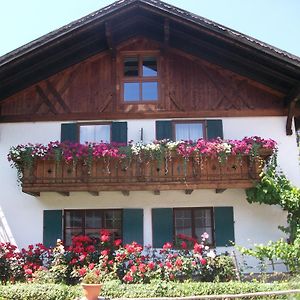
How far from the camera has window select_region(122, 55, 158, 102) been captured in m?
12.8

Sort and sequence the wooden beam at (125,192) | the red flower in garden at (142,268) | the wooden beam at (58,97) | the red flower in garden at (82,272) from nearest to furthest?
the red flower in garden at (142,268)
the red flower in garden at (82,272)
the wooden beam at (125,192)
the wooden beam at (58,97)

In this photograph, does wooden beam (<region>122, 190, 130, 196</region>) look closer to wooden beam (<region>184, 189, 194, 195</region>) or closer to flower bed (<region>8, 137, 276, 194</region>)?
A: flower bed (<region>8, 137, 276, 194</region>)

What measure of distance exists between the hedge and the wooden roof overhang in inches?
209

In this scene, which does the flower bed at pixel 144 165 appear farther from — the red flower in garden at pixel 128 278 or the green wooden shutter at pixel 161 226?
the red flower in garden at pixel 128 278

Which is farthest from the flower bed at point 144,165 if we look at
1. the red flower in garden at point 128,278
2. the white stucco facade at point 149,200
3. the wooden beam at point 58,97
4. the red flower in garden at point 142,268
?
the red flower in garden at point 128,278

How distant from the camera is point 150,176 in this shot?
11062mm

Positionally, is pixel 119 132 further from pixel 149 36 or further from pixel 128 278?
pixel 128 278

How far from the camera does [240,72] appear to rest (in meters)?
12.8

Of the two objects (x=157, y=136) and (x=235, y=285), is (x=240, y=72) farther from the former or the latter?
(x=235, y=285)

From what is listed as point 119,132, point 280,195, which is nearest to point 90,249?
point 119,132

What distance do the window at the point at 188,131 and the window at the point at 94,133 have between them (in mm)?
1961

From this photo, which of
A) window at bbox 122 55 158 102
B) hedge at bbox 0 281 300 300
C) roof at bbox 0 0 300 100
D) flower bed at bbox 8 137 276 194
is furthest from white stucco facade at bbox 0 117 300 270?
hedge at bbox 0 281 300 300

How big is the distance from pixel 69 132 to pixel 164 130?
2.71 metres

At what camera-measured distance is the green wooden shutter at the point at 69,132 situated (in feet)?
40.8
